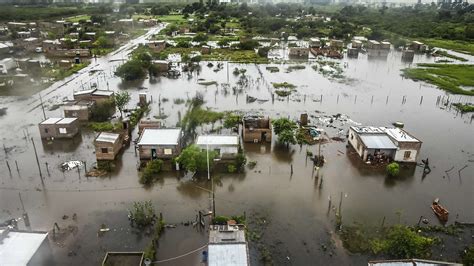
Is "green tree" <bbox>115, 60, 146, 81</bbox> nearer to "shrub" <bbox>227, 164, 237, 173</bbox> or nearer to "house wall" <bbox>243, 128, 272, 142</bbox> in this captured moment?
"house wall" <bbox>243, 128, 272, 142</bbox>

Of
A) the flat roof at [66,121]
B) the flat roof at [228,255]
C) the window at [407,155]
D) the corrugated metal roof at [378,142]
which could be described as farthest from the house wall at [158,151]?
the window at [407,155]

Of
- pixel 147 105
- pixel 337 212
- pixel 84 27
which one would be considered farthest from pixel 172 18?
pixel 337 212

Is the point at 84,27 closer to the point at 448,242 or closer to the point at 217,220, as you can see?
the point at 217,220

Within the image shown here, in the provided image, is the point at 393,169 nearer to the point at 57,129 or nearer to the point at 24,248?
the point at 24,248

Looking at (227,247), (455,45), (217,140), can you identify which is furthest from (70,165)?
(455,45)

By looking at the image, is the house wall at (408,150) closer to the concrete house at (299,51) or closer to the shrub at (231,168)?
the shrub at (231,168)
